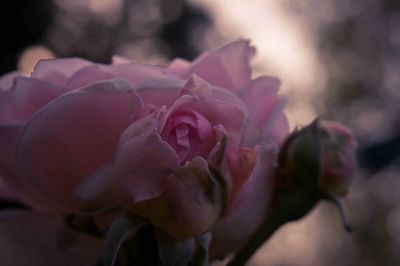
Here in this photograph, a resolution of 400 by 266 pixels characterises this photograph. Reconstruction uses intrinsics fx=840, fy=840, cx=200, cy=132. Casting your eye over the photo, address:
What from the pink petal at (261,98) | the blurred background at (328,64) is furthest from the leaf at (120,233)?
the blurred background at (328,64)

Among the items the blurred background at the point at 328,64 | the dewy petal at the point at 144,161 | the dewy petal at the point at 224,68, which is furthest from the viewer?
the blurred background at the point at 328,64

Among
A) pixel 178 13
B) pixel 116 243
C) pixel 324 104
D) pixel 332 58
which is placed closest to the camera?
pixel 116 243

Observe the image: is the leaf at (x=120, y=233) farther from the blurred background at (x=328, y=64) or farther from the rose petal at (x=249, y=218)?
the blurred background at (x=328, y=64)

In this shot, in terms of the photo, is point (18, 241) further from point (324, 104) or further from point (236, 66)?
point (324, 104)

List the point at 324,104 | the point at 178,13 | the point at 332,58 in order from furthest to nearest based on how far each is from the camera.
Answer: the point at 178,13 < the point at 332,58 < the point at 324,104

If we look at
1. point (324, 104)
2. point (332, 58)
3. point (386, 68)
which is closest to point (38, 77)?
point (324, 104)

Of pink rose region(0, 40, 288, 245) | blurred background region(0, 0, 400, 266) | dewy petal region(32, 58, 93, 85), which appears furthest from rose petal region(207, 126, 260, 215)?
blurred background region(0, 0, 400, 266)

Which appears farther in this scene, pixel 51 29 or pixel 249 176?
pixel 51 29

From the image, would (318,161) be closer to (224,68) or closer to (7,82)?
(224,68)
